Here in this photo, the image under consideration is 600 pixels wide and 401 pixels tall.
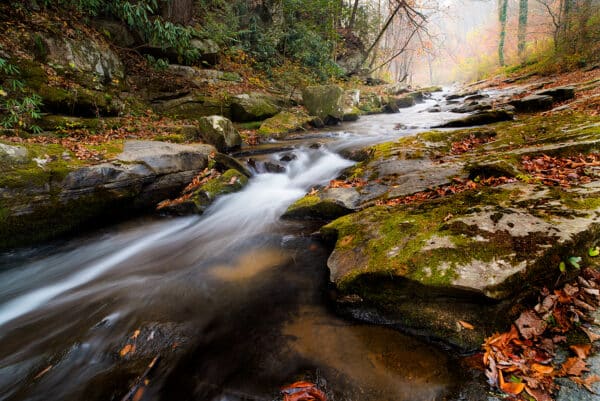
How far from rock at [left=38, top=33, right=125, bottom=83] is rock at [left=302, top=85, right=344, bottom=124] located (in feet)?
24.2

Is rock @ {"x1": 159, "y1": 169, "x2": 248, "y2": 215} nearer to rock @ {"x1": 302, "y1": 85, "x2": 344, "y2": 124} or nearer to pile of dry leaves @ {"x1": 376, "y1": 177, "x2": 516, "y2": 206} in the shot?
pile of dry leaves @ {"x1": 376, "y1": 177, "x2": 516, "y2": 206}

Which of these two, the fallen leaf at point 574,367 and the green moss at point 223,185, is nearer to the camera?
the fallen leaf at point 574,367

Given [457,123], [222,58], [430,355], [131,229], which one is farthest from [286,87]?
[430,355]

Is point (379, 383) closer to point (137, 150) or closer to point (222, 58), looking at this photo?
point (137, 150)

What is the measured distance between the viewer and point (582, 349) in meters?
1.53

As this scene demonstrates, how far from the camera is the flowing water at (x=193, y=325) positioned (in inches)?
73.4

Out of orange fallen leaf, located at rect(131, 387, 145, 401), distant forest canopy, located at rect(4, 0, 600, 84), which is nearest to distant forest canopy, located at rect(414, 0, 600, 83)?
distant forest canopy, located at rect(4, 0, 600, 84)

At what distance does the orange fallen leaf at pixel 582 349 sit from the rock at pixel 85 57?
35.0 feet

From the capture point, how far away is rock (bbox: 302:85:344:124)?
12.4m

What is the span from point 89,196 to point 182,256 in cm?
207

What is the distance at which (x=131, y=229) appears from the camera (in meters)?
4.98

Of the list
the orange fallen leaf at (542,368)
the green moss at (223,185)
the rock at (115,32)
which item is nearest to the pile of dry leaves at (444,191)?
the orange fallen leaf at (542,368)

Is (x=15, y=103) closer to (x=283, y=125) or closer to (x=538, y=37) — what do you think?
(x=283, y=125)

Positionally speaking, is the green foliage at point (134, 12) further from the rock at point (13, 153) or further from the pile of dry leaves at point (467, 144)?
the pile of dry leaves at point (467, 144)
